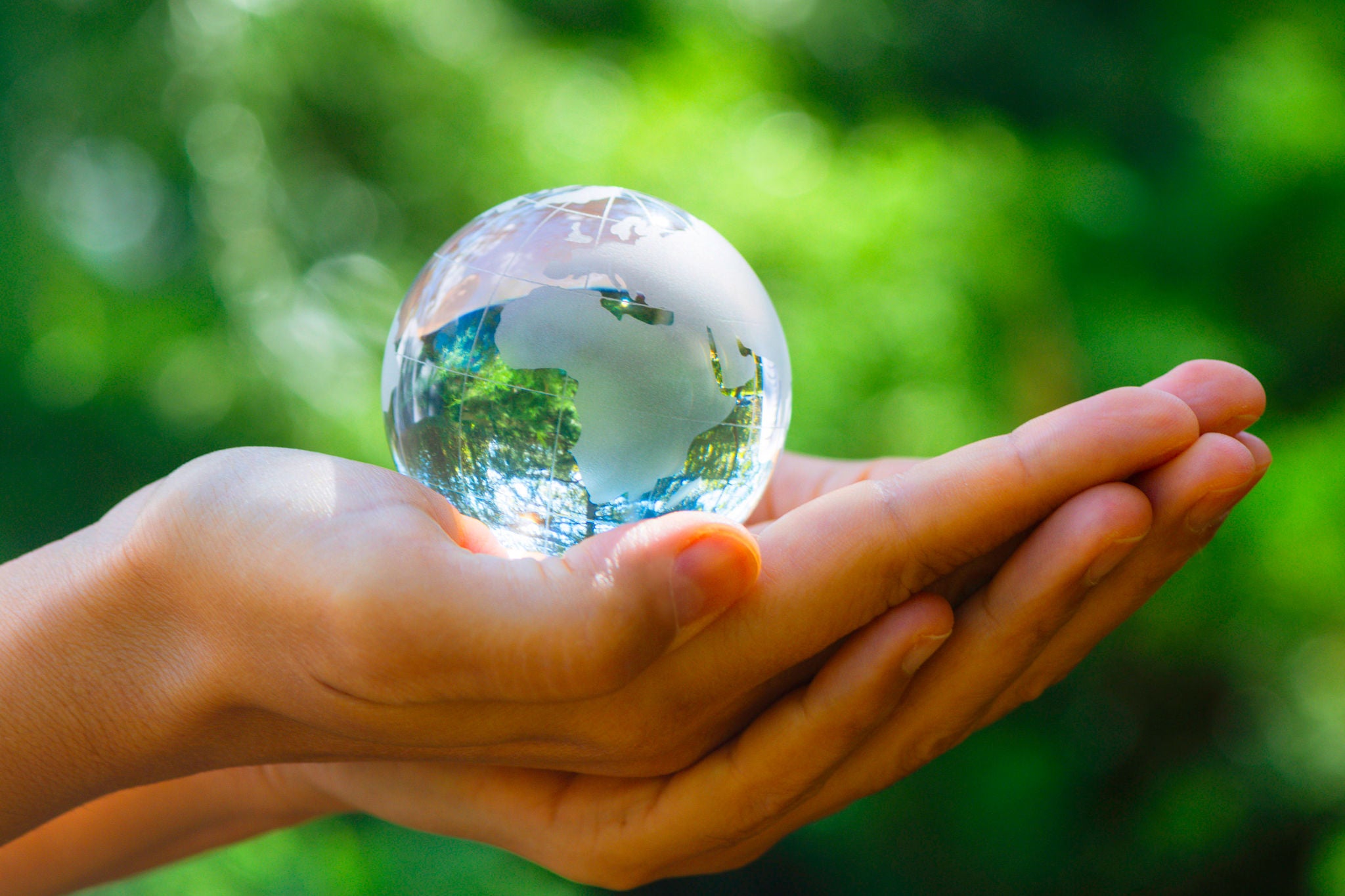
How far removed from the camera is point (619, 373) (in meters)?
1.12

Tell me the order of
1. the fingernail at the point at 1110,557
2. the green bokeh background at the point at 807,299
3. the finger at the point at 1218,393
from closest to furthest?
1. the fingernail at the point at 1110,557
2. the finger at the point at 1218,393
3. the green bokeh background at the point at 807,299

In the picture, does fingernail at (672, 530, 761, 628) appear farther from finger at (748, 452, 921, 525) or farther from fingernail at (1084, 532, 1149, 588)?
finger at (748, 452, 921, 525)

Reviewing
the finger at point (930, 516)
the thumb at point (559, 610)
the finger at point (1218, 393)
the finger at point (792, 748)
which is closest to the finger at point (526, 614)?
the thumb at point (559, 610)

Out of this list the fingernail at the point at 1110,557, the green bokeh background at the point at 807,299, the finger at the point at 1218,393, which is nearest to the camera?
the fingernail at the point at 1110,557

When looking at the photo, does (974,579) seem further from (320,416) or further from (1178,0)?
(1178,0)

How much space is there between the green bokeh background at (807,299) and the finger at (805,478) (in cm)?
23

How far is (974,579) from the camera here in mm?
1085

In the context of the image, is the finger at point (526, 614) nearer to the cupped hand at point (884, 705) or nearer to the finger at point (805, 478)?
the cupped hand at point (884, 705)

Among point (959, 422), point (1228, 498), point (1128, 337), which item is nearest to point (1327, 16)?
point (1128, 337)

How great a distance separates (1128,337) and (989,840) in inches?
43.8

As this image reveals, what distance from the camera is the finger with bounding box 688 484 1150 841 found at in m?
0.95

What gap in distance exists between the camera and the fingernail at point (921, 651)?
3.22 ft

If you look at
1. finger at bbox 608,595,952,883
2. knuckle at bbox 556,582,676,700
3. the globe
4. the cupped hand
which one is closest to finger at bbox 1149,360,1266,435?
the cupped hand

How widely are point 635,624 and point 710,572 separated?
0.09 metres
